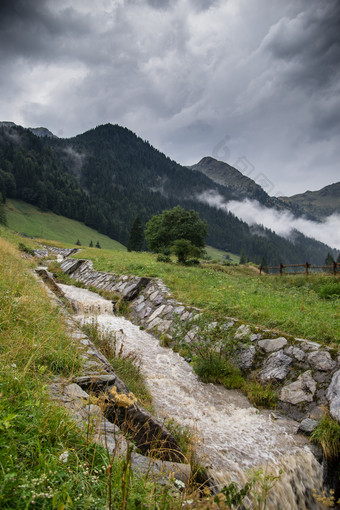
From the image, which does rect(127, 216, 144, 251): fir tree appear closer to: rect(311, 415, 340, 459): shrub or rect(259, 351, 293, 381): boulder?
rect(259, 351, 293, 381): boulder

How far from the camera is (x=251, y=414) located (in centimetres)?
581

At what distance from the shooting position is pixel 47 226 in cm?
10325

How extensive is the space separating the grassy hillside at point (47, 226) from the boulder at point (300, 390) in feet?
275

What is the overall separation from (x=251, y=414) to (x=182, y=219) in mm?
43165

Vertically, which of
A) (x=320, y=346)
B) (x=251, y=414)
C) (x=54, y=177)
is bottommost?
(x=251, y=414)

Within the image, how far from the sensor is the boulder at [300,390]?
19.4ft

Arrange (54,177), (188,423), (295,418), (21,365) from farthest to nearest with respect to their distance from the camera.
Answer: (54,177), (295,418), (188,423), (21,365)

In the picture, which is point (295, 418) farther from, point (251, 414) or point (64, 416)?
point (64, 416)

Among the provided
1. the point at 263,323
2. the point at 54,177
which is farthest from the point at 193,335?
the point at 54,177

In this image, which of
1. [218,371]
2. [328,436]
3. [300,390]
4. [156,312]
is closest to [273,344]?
[300,390]

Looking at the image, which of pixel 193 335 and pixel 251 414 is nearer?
pixel 251 414

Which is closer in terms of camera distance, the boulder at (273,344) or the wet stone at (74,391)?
the wet stone at (74,391)

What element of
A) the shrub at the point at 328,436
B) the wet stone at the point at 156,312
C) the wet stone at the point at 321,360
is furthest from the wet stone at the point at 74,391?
the wet stone at the point at 156,312

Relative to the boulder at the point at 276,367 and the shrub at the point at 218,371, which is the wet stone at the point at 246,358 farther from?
the boulder at the point at 276,367
